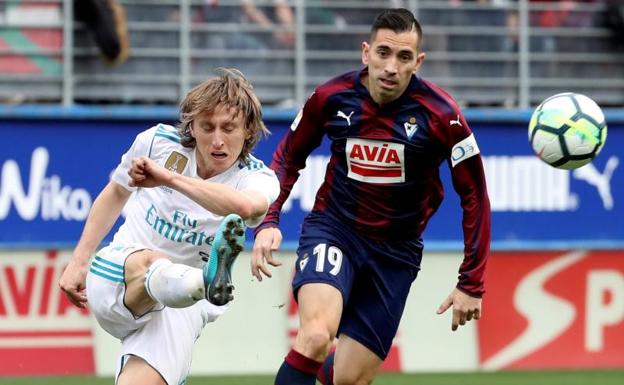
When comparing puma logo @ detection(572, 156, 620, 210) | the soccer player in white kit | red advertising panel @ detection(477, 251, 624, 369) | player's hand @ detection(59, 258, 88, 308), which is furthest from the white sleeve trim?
puma logo @ detection(572, 156, 620, 210)

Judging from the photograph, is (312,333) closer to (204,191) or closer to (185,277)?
(185,277)

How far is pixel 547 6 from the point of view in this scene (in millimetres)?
12125

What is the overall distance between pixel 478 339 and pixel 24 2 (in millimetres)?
4591

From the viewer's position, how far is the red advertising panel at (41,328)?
1016 centimetres

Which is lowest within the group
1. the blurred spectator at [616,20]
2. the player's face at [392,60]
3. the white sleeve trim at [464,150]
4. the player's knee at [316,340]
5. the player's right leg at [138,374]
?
the player's right leg at [138,374]

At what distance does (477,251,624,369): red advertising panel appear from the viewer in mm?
10758

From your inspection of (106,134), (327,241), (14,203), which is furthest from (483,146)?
(327,241)

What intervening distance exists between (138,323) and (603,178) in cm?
638

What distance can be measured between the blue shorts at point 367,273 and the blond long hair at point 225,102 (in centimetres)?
95

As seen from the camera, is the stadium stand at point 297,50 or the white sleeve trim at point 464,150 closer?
the white sleeve trim at point 464,150

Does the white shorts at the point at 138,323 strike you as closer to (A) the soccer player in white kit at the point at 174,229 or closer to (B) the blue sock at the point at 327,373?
(A) the soccer player in white kit at the point at 174,229

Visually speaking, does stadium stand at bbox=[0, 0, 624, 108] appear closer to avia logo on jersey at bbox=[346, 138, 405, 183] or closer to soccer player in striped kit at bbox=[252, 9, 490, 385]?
soccer player in striped kit at bbox=[252, 9, 490, 385]

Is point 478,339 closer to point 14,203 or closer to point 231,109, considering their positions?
point 14,203

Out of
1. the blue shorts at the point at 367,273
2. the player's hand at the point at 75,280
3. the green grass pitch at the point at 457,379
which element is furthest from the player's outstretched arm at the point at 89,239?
the green grass pitch at the point at 457,379
